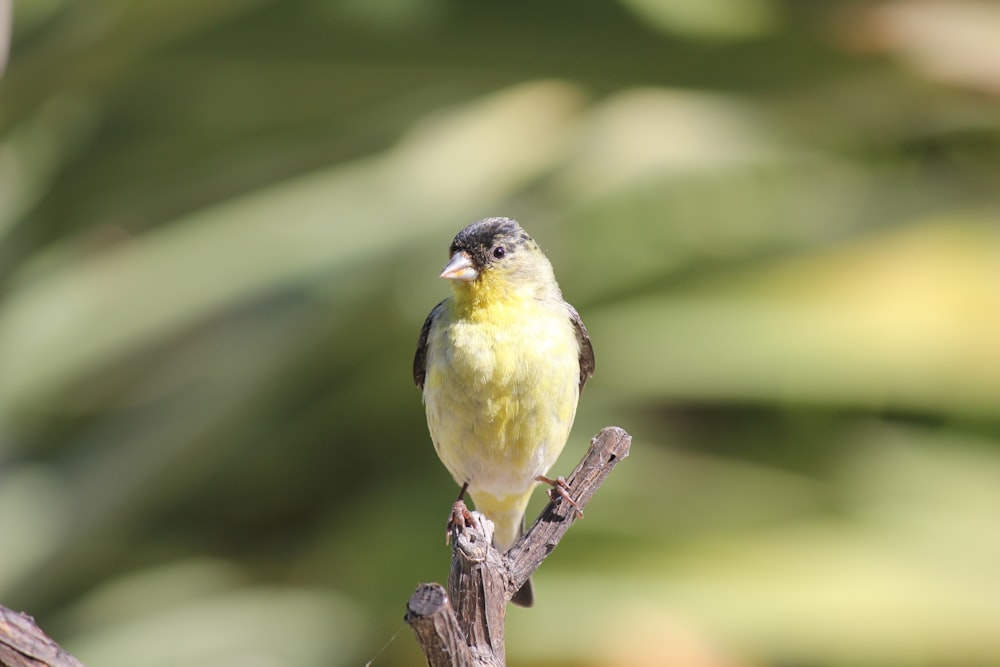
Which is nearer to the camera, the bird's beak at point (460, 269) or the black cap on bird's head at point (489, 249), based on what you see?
the bird's beak at point (460, 269)

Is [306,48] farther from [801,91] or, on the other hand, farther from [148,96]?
[801,91]

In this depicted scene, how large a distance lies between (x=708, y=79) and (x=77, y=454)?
403 cm

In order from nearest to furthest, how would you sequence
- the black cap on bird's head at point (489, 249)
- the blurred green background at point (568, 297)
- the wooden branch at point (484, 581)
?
the wooden branch at point (484, 581) → the black cap on bird's head at point (489, 249) → the blurred green background at point (568, 297)

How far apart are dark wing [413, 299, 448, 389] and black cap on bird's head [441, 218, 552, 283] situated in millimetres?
269

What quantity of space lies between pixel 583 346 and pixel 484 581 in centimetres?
107

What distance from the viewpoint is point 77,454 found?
661cm

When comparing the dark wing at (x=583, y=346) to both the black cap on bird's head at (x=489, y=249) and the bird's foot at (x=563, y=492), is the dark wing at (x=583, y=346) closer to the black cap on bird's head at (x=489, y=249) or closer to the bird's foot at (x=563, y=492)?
the black cap on bird's head at (x=489, y=249)

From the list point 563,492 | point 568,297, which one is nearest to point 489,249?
point 563,492

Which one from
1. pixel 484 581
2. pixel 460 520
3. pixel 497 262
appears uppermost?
pixel 497 262

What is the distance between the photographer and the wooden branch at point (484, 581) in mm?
2104

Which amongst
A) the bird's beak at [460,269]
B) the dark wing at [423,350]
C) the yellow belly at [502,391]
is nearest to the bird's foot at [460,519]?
the yellow belly at [502,391]

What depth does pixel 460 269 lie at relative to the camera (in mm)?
2771

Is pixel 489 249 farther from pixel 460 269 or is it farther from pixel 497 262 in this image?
pixel 460 269

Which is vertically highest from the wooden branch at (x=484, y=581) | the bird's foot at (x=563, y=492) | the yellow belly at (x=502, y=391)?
the yellow belly at (x=502, y=391)
